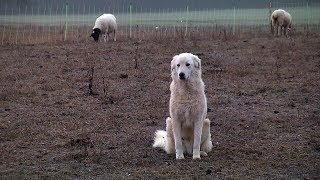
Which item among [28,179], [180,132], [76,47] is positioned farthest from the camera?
[76,47]

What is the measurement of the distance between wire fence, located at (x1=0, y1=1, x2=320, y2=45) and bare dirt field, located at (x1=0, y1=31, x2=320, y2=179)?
671 centimetres

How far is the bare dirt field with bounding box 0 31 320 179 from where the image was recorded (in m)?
5.78

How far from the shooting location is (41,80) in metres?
11.4

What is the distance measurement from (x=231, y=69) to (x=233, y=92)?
101 inches

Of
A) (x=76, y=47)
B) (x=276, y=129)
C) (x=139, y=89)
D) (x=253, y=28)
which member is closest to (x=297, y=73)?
(x=139, y=89)

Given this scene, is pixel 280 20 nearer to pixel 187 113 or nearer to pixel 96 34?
pixel 96 34

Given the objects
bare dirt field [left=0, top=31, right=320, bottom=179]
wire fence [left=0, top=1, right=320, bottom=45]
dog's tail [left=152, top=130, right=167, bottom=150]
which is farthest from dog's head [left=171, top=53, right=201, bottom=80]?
wire fence [left=0, top=1, right=320, bottom=45]

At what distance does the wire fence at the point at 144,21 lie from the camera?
2275 centimetres

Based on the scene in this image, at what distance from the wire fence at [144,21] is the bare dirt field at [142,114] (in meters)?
6.71

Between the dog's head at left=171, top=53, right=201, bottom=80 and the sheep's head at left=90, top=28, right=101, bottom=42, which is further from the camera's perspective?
the sheep's head at left=90, top=28, right=101, bottom=42

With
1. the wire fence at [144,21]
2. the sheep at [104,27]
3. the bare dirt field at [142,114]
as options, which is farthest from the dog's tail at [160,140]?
the sheep at [104,27]

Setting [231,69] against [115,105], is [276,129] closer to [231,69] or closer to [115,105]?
[115,105]

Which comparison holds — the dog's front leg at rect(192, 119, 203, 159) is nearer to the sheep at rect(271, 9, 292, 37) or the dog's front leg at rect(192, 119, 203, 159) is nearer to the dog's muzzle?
the dog's muzzle

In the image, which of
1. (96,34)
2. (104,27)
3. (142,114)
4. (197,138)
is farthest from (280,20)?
(197,138)
